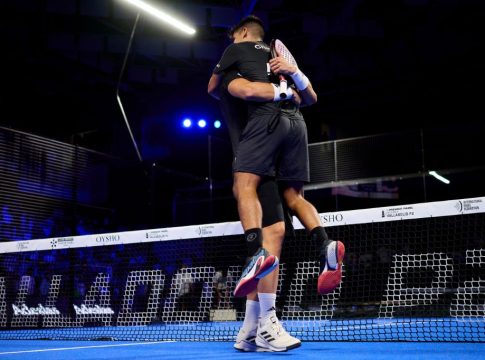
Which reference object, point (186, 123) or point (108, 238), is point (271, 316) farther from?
point (186, 123)

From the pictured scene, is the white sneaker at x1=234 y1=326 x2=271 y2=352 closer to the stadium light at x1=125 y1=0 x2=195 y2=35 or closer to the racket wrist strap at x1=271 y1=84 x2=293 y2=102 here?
the racket wrist strap at x1=271 y1=84 x2=293 y2=102

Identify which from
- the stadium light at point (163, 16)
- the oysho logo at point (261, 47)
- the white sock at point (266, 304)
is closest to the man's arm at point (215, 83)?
the oysho logo at point (261, 47)

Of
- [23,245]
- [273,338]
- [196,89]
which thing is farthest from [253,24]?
[196,89]

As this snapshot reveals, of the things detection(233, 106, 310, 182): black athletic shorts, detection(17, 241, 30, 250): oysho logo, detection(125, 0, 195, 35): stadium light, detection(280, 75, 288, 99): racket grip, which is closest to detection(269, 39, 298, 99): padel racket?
detection(280, 75, 288, 99): racket grip

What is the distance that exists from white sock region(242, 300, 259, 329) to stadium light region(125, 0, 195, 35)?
7.47m

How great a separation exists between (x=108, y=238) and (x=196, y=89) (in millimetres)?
10398

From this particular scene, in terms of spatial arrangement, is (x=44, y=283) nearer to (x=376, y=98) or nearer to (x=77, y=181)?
(x=77, y=181)

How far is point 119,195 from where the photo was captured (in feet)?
38.0

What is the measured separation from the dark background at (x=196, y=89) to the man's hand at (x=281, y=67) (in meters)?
6.74

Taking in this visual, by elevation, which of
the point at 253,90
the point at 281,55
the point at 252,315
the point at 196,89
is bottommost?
the point at 252,315

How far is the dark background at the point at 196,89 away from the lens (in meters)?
11.1

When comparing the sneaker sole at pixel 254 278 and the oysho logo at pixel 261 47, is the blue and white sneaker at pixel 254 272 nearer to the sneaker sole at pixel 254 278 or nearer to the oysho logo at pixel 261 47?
the sneaker sole at pixel 254 278

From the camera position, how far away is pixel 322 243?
3.17 meters

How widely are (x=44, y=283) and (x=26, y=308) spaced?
1.40 feet
